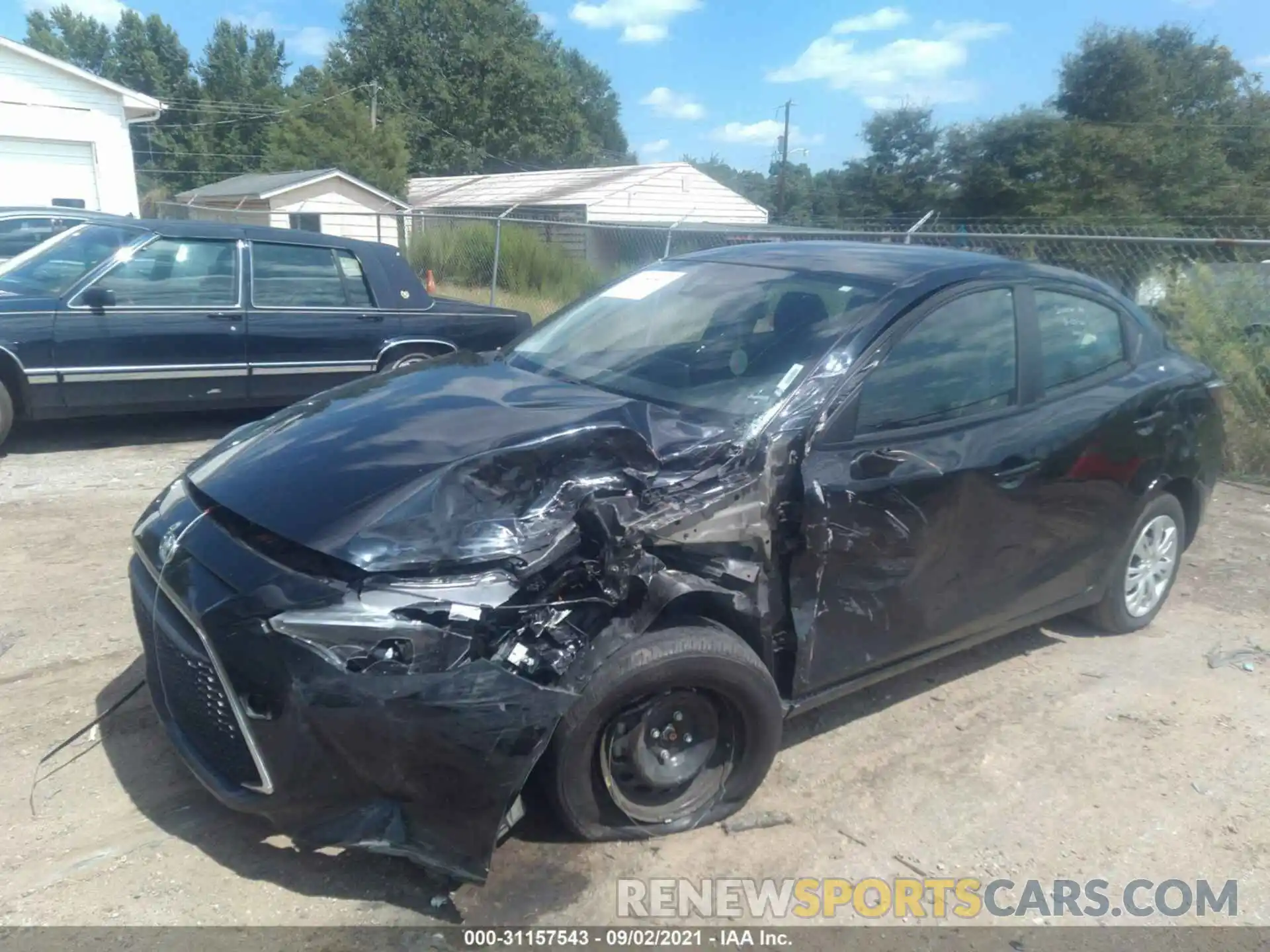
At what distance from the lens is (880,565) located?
133 inches

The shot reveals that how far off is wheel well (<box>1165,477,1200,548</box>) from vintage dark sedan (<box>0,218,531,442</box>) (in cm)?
546

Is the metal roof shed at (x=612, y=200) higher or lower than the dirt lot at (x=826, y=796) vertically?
higher

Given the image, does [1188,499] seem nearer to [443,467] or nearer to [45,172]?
[443,467]

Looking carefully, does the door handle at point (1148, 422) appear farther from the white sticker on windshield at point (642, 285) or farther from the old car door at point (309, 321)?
the old car door at point (309, 321)

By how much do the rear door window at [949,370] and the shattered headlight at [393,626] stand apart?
1529mm

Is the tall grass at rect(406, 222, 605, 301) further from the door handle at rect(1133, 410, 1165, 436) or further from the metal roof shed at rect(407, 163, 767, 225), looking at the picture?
the door handle at rect(1133, 410, 1165, 436)

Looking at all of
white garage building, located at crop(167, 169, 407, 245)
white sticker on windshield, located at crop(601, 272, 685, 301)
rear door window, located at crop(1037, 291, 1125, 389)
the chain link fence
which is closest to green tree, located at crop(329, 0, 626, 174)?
white garage building, located at crop(167, 169, 407, 245)

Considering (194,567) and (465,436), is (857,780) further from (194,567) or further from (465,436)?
(194,567)

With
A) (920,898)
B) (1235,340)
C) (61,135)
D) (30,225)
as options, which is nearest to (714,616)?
(920,898)

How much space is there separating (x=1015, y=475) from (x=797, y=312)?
1.02m

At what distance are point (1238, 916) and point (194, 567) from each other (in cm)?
320

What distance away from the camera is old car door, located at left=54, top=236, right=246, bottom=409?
6918 mm

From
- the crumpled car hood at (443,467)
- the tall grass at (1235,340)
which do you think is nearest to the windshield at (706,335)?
the crumpled car hood at (443,467)

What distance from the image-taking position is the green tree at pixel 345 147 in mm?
37844
